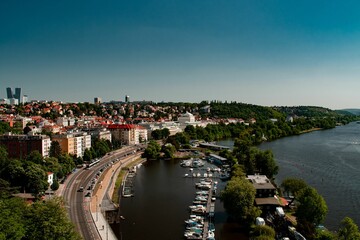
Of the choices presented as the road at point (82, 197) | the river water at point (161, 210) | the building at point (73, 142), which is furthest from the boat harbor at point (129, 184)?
the building at point (73, 142)

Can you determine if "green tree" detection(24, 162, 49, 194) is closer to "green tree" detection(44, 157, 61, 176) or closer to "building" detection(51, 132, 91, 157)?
"green tree" detection(44, 157, 61, 176)

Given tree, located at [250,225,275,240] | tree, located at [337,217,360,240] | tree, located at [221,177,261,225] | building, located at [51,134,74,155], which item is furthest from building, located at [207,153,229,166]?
tree, located at [337,217,360,240]

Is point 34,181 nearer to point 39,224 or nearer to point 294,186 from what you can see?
point 39,224

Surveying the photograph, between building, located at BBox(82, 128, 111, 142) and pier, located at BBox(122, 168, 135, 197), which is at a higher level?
building, located at BBox(82, 128, 111, 142)

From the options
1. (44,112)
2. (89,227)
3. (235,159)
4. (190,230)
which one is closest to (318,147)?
(235,159)

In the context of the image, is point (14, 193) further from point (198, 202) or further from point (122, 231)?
point (198, 202)

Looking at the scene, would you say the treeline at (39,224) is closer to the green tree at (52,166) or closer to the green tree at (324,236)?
the green tree at (324,236)

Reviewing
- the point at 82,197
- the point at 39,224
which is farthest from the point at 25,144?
the point at 39,224
